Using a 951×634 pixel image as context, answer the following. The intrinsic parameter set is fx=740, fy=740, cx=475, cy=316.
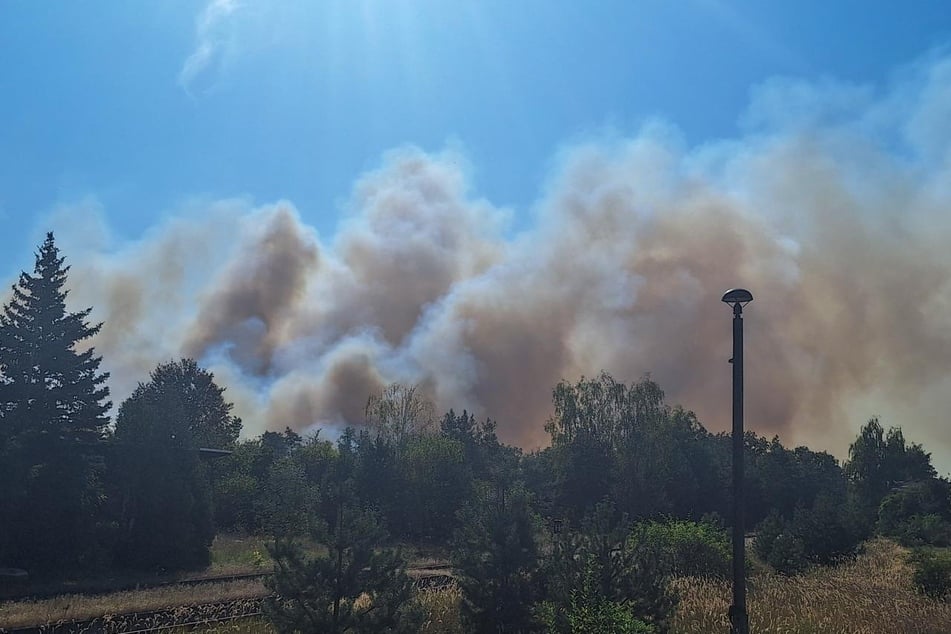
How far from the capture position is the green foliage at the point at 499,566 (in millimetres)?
13680

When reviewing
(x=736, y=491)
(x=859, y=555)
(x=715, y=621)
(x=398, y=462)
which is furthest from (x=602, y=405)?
(x=736, y=491)

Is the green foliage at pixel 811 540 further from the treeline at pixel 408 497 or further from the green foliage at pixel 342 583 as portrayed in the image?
the green foliage at pixel 342 583

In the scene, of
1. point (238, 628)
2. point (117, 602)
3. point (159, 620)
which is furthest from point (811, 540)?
point (117, 602)

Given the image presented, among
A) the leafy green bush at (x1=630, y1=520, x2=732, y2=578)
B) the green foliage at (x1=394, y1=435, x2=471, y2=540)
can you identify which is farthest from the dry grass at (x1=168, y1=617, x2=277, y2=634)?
the green foliage at (x1=394, y1=435, x2=471, y2=540)

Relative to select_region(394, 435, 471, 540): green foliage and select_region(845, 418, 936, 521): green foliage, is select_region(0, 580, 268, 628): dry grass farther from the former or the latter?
select_region(845, 418, 936, 521): green foliage

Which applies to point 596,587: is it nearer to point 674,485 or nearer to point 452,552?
point 452,552

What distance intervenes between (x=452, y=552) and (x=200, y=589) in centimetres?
1199

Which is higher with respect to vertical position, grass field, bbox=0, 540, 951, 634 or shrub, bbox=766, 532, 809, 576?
shrub, bbox=766, 532, 809, 576

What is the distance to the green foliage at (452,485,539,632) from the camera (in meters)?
13.7

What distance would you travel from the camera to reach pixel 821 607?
1730 cm

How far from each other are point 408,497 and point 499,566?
113ft

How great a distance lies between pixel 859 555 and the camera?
33.5 meters

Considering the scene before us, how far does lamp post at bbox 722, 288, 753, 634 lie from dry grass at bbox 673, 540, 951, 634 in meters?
3.37

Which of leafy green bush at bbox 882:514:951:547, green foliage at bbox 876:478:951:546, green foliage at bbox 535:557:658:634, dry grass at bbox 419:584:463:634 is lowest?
dry grass at bbox 419:584:463:634
